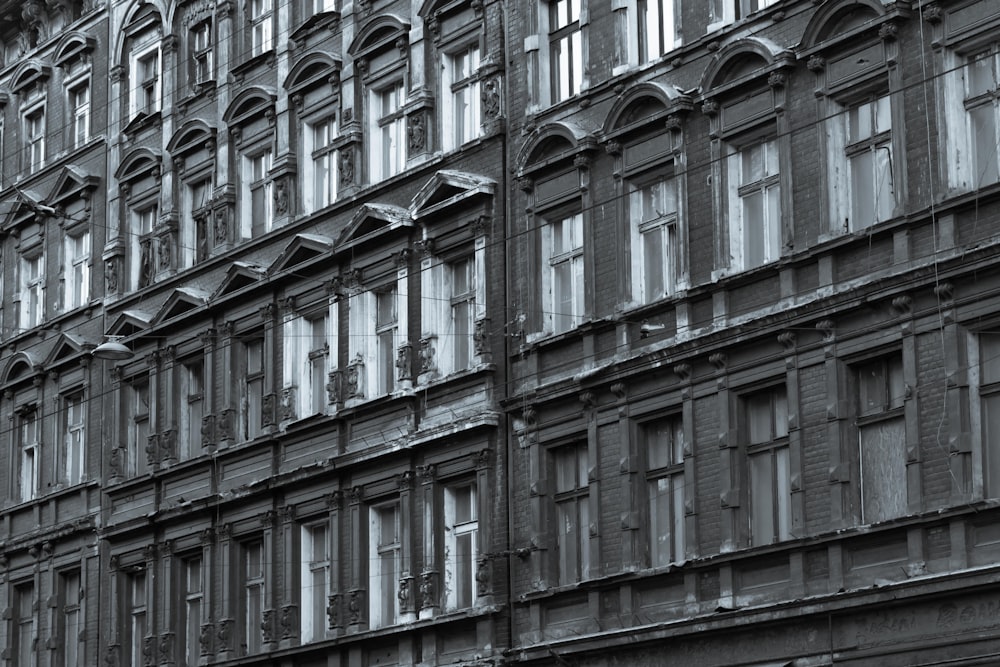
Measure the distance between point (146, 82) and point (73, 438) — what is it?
23.3 feet

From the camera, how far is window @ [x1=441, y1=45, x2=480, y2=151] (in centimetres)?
3556

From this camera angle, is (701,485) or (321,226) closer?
(701,485)

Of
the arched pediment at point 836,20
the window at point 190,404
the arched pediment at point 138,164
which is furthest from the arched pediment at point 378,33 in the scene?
the arched pediment at point 836,20

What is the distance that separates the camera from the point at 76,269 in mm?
46688

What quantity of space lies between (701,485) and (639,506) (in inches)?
54.6

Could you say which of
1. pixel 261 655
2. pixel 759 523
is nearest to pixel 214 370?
pixel 261 655

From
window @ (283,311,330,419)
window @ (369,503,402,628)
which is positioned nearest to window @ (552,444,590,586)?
window @ (369,503,402,628)

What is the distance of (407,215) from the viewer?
3597 cm

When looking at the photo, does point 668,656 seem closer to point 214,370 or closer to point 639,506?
point 639,506

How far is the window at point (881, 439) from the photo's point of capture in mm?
27219

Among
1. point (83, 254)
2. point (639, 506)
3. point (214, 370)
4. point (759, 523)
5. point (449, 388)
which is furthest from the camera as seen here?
point (83, 254)

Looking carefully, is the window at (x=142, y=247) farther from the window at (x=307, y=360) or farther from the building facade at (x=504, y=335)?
the window at (x=307, y=360)

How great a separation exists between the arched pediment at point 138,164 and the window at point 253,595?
817 cm

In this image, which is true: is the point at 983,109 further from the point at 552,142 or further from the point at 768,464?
the point at 552,142
